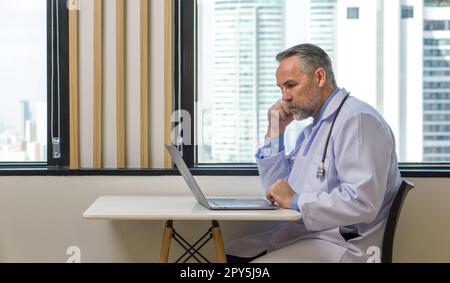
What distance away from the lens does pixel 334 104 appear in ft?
8.03

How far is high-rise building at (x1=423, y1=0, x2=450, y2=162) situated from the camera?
315 cm

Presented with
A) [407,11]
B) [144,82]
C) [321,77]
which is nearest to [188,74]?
[144,82]

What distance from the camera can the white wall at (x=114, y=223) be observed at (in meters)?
3.03

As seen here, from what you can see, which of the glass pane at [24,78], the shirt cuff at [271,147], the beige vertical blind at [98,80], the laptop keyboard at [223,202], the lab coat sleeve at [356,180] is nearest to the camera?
the lab coat sleeve at [356,180]

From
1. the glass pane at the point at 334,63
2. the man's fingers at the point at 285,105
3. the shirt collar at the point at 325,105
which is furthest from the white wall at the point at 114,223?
the shirt collar at the point at 325,105

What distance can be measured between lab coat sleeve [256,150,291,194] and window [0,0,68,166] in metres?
1.08

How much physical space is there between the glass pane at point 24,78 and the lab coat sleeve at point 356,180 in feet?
5.16

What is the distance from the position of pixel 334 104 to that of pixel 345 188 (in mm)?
386

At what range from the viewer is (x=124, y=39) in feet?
10.0

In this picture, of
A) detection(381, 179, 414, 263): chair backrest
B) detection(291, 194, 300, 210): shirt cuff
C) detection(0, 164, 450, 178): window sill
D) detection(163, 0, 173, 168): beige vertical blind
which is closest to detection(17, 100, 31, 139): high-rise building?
detection(0, 164, 450, 178): window sill

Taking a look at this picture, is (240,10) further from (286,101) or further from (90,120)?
(90,120)

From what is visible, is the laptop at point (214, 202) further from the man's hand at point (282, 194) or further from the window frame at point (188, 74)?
the window frame at point (188, 74)

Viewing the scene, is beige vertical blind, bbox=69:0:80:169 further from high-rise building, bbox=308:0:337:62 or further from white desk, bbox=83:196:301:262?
high-rise building, bbox=308:0:337:62

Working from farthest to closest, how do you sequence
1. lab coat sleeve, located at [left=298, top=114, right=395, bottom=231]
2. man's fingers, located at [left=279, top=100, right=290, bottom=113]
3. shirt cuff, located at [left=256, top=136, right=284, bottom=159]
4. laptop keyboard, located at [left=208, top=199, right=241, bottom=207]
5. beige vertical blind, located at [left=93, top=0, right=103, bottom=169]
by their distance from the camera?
beige vertical blind, located at [left=93, top=0, right=103, bottom=169]
shirt cuff, located at [left=256, top=136, right=284, bottom=159]
man's fingers, located at [left=279, top=100, right=290, bottom=113]
laptop keyboard, located at [left=208, top=199, right=241, bottom=207]
lab coat sleeve, located at [left=298, top=114, right=395, bottom=231]
